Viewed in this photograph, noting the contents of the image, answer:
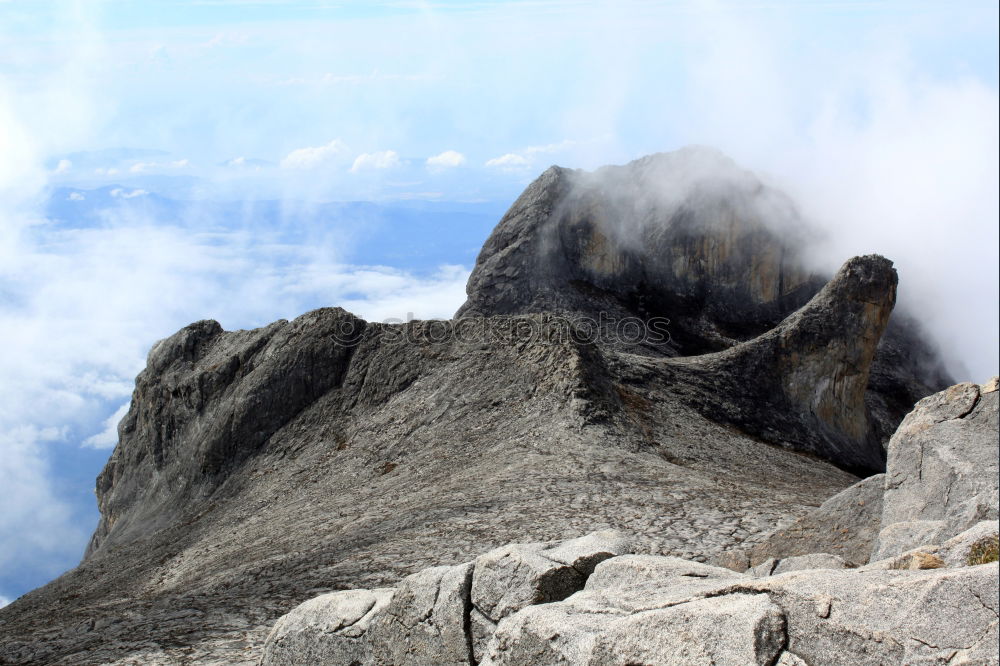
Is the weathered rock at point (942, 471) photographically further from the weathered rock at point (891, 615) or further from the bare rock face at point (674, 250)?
the bare rock face at point (674, 250)

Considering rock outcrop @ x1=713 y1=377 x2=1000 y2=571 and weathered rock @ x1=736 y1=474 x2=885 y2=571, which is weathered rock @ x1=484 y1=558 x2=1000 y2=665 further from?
weathered rock @ x1=736 y1=474 x2=885 y2=571

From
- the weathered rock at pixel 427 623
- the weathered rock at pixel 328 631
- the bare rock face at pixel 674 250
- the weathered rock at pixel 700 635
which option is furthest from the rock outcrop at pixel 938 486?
the bare rock face at pixel 674 250

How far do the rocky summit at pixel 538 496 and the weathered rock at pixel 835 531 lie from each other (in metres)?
0.06

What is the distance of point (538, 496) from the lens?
19438 millimetres

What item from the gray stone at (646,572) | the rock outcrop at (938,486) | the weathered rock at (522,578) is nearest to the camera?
the gray stone at (646,572)

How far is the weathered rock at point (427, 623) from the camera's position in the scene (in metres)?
10.6

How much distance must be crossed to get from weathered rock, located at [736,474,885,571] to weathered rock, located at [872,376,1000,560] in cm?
169

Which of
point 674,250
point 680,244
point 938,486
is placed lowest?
point 938,486

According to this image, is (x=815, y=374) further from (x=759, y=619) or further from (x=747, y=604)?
(x=759, y=619)

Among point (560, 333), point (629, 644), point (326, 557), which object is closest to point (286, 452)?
point (560, 333)

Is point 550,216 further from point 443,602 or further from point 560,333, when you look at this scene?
point 443,602

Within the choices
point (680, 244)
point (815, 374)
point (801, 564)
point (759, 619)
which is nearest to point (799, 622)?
point (759, 619)

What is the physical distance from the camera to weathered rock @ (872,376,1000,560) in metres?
10.4

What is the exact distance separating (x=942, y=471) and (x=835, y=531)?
127 inches
